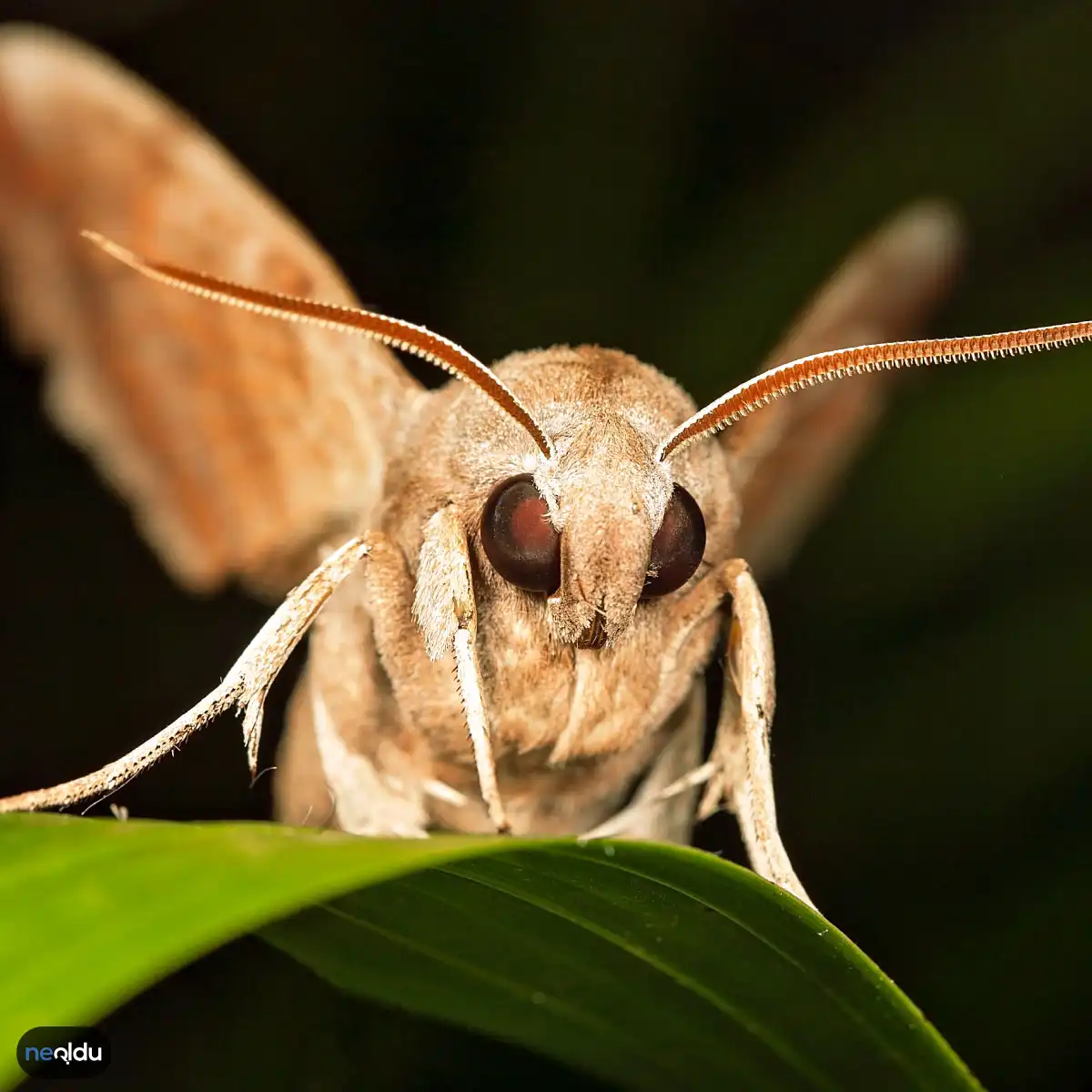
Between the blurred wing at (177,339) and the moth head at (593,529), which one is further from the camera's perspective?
the blurred wing at (177,339)

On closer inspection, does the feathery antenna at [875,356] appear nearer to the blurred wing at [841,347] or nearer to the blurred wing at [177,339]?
the blurred wing at [177,339]

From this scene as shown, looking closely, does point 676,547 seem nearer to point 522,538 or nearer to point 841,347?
point 522,538

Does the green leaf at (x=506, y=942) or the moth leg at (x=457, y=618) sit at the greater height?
the moth leg at (x=457, y=618)

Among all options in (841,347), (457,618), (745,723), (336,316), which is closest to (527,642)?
(457,618)

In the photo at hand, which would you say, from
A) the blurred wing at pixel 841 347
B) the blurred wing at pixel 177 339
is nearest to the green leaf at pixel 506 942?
the blurred wing at pixel 177 339

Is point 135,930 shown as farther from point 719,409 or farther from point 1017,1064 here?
point 1017,1064

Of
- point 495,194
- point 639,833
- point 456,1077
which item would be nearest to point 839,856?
point 639,833

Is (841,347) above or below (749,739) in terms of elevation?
above
